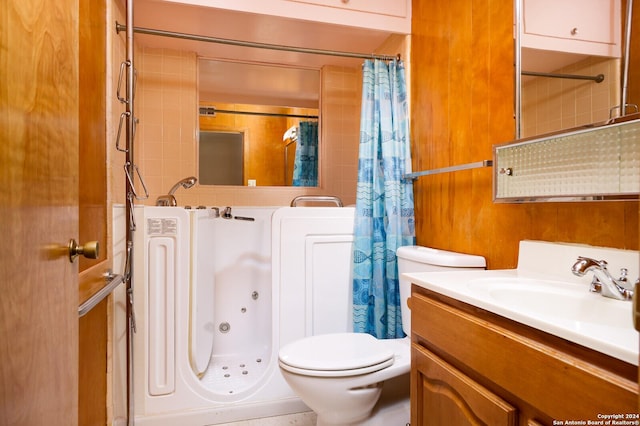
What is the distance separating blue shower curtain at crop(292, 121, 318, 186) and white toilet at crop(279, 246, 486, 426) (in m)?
1.21

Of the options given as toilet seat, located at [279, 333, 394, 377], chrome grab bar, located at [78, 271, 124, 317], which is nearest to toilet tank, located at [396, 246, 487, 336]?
toilet seat, located at [279, 333, 394, 377]

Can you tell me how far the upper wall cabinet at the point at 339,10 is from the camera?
1.70m

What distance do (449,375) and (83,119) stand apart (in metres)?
1.32

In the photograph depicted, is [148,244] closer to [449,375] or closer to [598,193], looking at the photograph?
[449,375]

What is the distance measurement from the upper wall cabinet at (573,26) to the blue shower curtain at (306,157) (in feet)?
4.96

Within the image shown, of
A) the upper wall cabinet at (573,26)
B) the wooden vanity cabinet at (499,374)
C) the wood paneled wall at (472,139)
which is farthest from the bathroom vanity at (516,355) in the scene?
the upper wall cabinet at (573,26)

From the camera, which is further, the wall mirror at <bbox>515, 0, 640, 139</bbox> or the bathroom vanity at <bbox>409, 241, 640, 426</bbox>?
the wall mirror at <bbox>515, 0, 640, 139</bbox>

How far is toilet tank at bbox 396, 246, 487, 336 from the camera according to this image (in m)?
1.34

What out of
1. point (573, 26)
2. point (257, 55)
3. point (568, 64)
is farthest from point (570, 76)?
point (257, 55)

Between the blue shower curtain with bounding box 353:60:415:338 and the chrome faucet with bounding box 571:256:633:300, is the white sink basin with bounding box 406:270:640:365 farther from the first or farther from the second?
the blue shower curtain with bounding box 353:60:415:338

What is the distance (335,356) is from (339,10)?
1.67m

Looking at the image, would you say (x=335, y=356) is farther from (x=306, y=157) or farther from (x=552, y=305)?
(x=306, y=157)

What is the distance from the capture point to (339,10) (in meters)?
1.80

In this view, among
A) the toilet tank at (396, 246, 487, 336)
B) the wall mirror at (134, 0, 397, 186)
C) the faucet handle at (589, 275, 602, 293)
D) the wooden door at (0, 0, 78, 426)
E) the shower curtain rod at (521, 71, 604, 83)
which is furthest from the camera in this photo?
the wall mirror at (134, 0, 397, 186)
